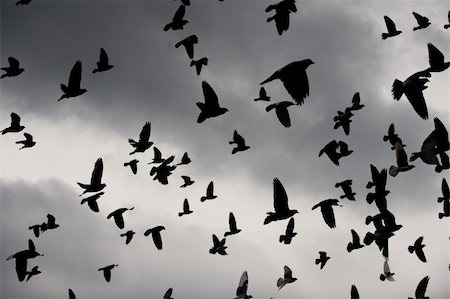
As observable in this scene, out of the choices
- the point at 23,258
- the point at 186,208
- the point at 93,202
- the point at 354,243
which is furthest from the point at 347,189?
the point at 23,258

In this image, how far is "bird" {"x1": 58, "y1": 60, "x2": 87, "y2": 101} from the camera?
17.3 metres

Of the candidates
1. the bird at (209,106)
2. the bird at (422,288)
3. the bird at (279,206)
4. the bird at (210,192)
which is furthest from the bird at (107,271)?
the bird at (422,288)

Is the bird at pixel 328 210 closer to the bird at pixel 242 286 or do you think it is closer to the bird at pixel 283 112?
the bird at pixel 283 112

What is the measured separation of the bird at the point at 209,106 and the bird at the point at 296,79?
150 inches

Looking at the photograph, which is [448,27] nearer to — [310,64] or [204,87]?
[310,64]

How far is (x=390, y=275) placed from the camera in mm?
21859

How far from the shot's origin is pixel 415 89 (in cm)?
1516


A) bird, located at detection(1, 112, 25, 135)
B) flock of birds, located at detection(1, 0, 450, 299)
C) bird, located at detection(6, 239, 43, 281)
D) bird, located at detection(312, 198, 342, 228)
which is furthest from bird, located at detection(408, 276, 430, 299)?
bird, located at detection(1, 112, 25, 135)

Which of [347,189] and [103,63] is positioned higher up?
[103,63]

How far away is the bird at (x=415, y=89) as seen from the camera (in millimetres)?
15047

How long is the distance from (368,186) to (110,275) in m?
13.4

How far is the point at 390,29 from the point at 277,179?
1139 cm

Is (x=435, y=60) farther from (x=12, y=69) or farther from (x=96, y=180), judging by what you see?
(x=12, y=69)

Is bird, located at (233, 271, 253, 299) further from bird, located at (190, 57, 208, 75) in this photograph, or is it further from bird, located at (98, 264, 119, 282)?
bird, located at (190, 57, 208, 75)
